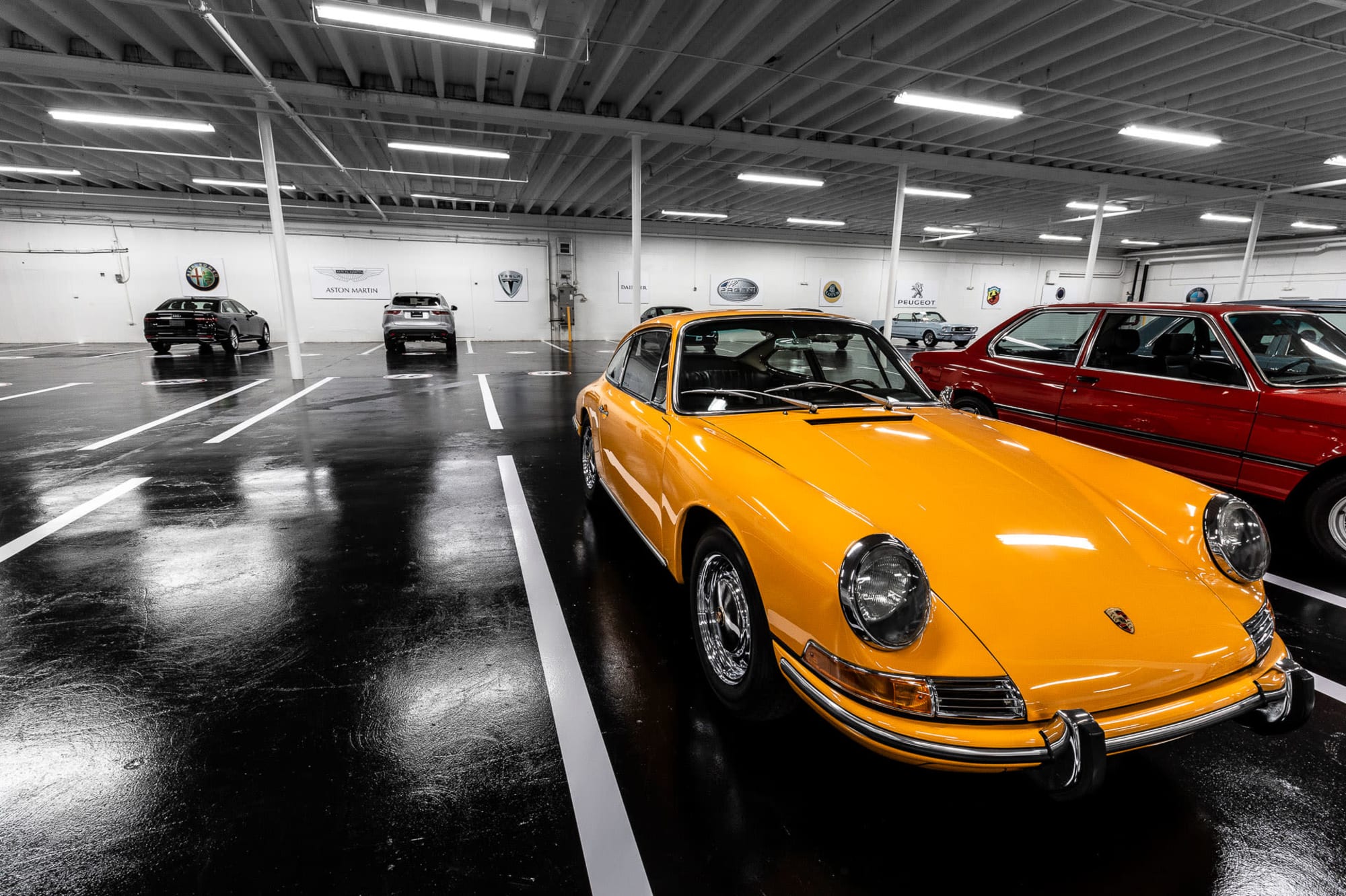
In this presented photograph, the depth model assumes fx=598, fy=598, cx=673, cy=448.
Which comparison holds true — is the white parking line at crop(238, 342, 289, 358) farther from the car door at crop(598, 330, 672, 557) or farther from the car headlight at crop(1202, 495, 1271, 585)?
the car headlight at crop(1202, 495, 1271, 585)

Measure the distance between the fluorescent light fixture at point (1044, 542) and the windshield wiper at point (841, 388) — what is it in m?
1.16

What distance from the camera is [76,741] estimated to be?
1.99m

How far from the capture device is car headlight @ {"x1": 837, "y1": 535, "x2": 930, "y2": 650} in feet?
5.07

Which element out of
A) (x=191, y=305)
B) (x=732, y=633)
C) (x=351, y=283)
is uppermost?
(x=351, y=283)

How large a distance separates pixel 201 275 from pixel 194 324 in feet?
23.5

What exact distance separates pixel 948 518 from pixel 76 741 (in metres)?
2.95

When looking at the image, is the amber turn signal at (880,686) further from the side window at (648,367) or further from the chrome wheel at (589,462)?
the chrome wheel at (589,462)

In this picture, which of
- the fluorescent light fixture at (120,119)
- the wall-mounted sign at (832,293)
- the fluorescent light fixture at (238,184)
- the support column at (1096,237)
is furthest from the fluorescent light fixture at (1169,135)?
the fluorescent light fixture at (238,184)

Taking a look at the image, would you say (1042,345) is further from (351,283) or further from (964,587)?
(351,283)

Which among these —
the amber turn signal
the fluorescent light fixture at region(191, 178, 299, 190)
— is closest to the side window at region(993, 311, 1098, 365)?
the amber turn signal

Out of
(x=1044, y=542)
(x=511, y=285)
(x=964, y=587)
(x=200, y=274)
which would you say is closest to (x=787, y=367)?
(x=1044, y=542)

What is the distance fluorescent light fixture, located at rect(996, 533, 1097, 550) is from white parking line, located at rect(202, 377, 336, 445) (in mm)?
7031

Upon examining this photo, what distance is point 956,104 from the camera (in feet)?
28.8

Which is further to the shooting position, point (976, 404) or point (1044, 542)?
point (976, 404)
